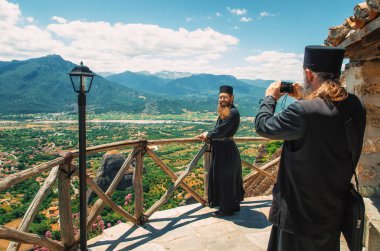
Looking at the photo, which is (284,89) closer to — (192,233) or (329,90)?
(329,90)

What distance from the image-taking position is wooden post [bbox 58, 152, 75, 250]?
3303 millimetres

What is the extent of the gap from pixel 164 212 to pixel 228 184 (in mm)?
1067

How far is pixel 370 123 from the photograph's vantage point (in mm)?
2672

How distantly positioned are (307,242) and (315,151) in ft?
1.85

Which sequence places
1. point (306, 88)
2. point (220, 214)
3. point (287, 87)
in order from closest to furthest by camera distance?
point (306, 88) < point (287, 87) < point (220, 214)

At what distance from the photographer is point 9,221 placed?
1132 inches

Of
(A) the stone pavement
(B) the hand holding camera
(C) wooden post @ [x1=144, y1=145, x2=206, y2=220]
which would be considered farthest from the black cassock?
(B) the hand holding camera

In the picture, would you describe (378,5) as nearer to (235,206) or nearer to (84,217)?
(84,217)

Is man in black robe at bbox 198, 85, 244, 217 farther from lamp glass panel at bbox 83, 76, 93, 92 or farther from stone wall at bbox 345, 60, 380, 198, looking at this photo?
stone wall at bbox 345, 60, 380, 198

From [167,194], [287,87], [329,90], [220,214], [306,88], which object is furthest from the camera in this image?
[167,194]

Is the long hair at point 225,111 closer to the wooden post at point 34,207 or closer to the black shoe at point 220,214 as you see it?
the black shoe at point 220,214

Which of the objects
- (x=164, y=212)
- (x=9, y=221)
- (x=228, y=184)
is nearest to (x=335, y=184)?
(x=228, y=184)

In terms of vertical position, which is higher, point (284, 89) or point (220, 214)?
point (284, 89)

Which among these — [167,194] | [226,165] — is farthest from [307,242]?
[167,194]
